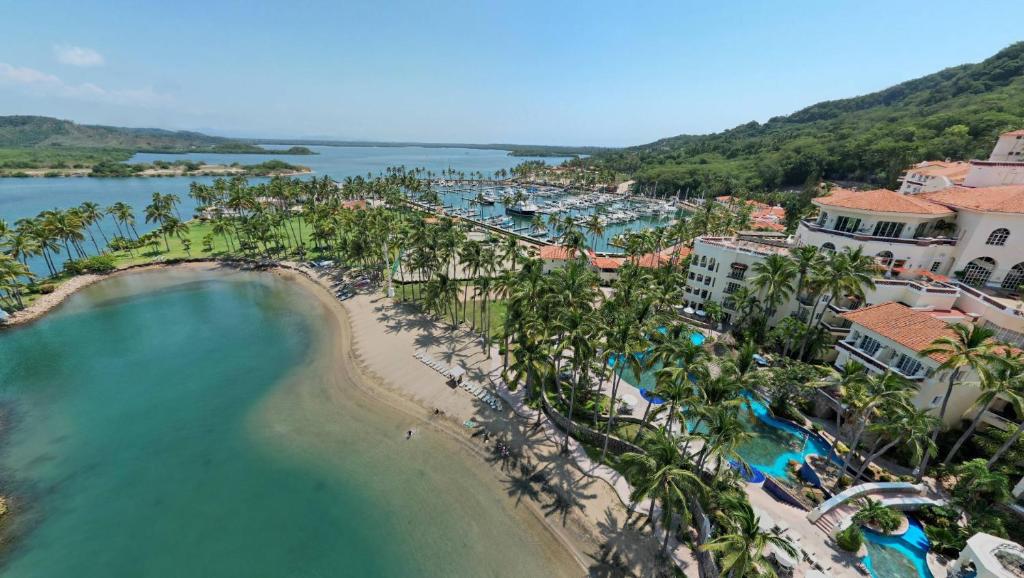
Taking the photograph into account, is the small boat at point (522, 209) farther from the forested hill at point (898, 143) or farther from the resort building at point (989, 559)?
the resort building at point (989, 559)

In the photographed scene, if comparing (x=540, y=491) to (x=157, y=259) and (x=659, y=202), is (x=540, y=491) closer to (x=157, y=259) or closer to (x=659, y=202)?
(x=157, y=259)

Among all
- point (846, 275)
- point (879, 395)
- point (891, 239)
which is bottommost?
point (879, 395)

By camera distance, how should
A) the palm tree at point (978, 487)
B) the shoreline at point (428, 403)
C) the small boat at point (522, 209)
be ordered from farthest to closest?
the small boat at point (522, 209) → the shoreline at point (428, 403) → the palm tree at point (978, 487)

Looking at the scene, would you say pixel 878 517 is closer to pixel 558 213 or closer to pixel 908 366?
pixel 908 366

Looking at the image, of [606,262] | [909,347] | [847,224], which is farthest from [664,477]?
[606,262]

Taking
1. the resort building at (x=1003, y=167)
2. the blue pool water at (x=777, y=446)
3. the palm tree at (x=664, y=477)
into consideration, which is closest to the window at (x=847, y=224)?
the resort building at (x=1003, y=167)

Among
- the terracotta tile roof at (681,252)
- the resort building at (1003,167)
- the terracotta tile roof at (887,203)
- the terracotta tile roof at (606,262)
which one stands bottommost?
the terracotta tile roof at (606,262)
